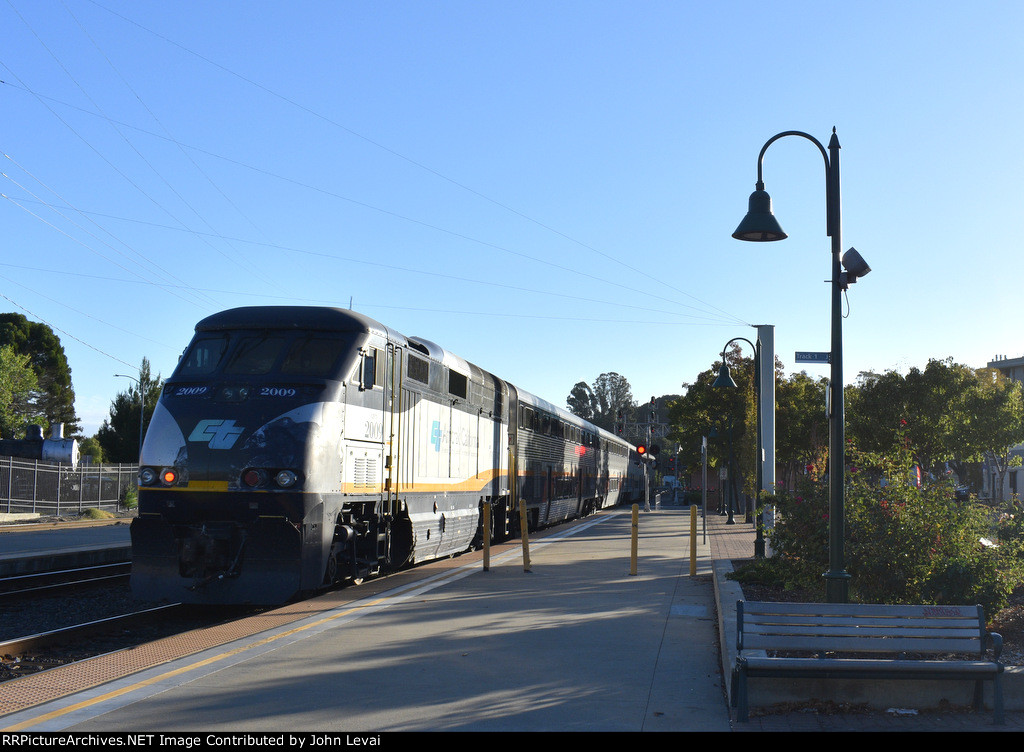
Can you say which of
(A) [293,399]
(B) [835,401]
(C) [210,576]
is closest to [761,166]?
(B) [835,401]

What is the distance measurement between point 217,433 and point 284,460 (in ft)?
3.00

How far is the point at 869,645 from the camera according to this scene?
6969mm

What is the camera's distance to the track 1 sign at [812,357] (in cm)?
1173

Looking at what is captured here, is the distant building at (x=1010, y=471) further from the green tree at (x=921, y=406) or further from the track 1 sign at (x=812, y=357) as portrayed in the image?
the track 1 sign at (x=812, y=357)

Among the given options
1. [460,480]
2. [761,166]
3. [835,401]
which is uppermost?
[761,166]

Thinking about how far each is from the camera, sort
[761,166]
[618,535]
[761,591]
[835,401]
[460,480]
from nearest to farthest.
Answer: [835,401], [761,166], [761,591], [460,480], [618,535]

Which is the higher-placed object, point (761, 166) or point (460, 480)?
point (761, 166)

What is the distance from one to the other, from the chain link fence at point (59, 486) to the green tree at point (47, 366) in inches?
1156

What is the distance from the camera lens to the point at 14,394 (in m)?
59.5

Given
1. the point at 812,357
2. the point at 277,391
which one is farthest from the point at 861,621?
the point at 277,391

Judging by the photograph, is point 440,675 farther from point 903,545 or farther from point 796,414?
point 796,414

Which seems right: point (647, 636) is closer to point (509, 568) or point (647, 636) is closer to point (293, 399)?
point (293, 399)
